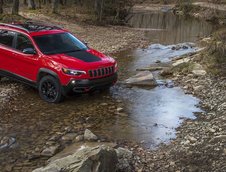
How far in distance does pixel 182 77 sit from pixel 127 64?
4.21 metres

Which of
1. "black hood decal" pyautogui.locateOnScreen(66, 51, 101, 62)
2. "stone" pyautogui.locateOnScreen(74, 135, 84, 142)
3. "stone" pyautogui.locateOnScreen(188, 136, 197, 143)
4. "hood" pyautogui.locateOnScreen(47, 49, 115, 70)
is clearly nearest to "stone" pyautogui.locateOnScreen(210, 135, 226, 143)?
"stone" pyautogui.locateOnScreen(188, 136, 197, 143)

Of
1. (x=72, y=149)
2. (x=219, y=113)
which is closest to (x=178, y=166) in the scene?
(x=72, y=149)

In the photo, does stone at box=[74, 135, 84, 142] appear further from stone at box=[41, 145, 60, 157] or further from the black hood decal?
the black hood decal

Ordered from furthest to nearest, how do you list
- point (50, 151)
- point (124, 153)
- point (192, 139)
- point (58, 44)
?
point (58, 44) < point (192, 139) < point (50, 151) < point (124, 153)

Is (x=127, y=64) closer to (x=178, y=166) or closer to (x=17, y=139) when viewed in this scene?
(x=17, y=139)

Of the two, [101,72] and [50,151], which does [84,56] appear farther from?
[50,151]

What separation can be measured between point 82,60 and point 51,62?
865mm

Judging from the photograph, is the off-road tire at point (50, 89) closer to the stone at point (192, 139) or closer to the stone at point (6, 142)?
the stone at point (6, 142)

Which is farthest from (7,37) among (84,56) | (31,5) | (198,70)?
(31,5)

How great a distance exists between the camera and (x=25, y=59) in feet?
40.4

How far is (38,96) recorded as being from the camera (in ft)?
41.3

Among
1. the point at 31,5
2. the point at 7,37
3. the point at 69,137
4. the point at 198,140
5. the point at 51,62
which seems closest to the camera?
the point at 198,140

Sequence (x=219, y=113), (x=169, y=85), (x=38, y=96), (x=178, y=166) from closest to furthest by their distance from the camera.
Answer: (x=178, y=166)
(x=219, y=113)
(x=38, y=96)
(x=169, y=85)

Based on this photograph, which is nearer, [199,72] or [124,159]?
[124,159]
